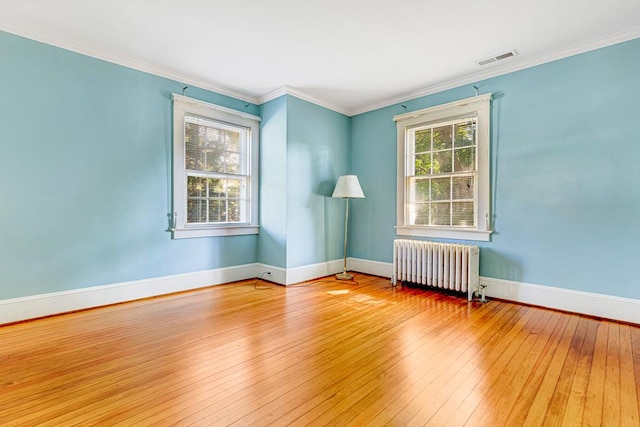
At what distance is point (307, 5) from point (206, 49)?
1.31 m

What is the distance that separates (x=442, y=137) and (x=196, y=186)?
3403 millimetres

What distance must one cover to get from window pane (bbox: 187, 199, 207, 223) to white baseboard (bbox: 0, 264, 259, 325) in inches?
27.8

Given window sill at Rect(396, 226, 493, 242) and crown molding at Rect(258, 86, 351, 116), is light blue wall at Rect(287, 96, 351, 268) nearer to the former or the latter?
crown molding at Rect(258, 86, 351, 116)

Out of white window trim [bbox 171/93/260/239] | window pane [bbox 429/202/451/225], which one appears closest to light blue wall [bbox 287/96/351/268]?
white window trim [bbox 171/93/260/239]

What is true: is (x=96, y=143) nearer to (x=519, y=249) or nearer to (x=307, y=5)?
(x=307, y=5)

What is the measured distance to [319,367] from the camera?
203cm

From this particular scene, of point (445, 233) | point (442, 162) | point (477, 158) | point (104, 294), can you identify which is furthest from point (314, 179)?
point (104, 294)

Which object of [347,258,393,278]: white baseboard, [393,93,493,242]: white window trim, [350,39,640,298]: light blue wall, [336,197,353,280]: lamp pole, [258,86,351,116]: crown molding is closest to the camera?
[350,39,640,298]: light blue wall

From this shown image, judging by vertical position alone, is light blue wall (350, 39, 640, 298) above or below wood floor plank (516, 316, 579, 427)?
above

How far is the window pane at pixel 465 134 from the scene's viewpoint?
387 centimetres

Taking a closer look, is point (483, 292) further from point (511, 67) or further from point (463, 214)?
point (511, 67)

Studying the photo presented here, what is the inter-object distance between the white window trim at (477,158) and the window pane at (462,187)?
0.34 feet

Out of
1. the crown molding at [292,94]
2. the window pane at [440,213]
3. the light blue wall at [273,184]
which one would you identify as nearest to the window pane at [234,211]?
the light blue wall at [273,184]

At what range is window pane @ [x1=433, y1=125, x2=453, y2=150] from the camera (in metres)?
4.08
